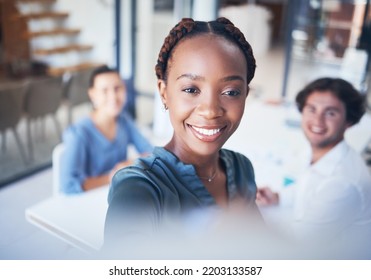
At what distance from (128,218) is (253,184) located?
0.81ft

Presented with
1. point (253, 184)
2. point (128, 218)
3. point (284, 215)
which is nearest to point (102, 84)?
point (284, 215)

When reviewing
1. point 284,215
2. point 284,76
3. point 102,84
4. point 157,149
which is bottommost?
point 284,76

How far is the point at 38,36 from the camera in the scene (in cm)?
254

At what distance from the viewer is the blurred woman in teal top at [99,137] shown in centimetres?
139

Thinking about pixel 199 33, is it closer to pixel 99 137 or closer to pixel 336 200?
pixel 336 200

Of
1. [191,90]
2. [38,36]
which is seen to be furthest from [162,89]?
[38,36]

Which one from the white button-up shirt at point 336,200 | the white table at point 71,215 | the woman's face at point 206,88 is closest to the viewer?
the woman's face at point 206,88

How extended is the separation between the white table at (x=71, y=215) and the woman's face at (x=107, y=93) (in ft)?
1.09

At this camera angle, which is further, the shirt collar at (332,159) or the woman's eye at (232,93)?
the shirt collar at (332,159)

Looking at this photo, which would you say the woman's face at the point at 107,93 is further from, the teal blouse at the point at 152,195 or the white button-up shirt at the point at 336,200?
the teal blouse at the point at 152,195

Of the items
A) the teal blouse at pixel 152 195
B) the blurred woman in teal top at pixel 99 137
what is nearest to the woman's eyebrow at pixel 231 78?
the teal blouse at pixel 152 195

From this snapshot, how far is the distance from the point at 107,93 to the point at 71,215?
0.46 meters
